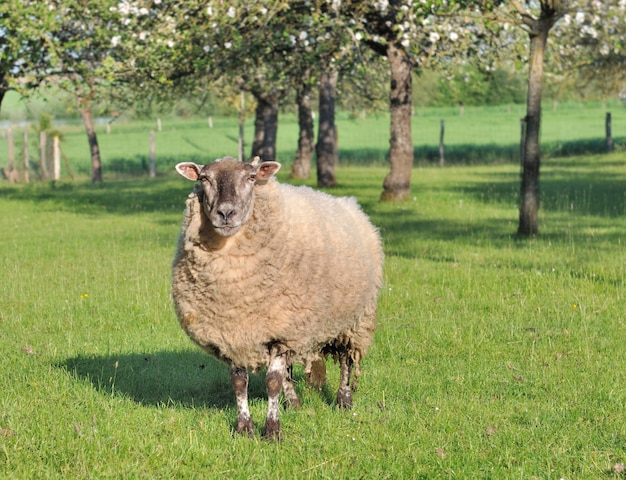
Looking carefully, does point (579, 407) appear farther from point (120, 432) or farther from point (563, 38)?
point (563, 38)

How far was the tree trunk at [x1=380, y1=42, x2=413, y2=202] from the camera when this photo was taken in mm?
21125

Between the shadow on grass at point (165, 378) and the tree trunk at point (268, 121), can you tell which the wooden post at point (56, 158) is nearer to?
the tree trunk at point (268, 121)

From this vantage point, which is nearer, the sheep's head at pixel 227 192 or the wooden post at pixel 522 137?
the sheep's head at pixel 227 192

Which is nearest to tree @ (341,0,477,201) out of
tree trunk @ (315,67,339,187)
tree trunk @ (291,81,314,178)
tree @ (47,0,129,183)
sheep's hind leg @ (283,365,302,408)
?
tree @ (47,0,129,183)

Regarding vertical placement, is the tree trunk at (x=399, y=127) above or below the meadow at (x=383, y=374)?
above

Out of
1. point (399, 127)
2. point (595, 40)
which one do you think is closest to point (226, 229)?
point (399, 127)

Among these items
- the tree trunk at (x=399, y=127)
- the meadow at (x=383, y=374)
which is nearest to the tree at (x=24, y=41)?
the meadow at (x=383, y=374)

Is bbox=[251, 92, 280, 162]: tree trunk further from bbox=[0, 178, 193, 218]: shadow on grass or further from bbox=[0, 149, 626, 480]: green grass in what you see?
bbox=[0, 149, 626, 480]: green grass

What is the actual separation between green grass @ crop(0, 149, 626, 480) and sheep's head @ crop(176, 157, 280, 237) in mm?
1412

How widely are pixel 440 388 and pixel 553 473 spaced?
1870mm

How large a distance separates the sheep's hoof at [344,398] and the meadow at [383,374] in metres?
0.07

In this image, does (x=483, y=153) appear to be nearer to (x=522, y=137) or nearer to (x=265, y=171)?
(x=522, y=137)

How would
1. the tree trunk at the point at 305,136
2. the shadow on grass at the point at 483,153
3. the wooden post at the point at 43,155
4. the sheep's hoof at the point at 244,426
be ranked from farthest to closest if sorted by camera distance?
the shadow on grass at the point at 483,153 → the wooden post at the point at 43,155 → the tree trunk at the point at 305,136 → the sheep's hoof at the point at 244,426

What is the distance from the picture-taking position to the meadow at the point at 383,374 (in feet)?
19.7
